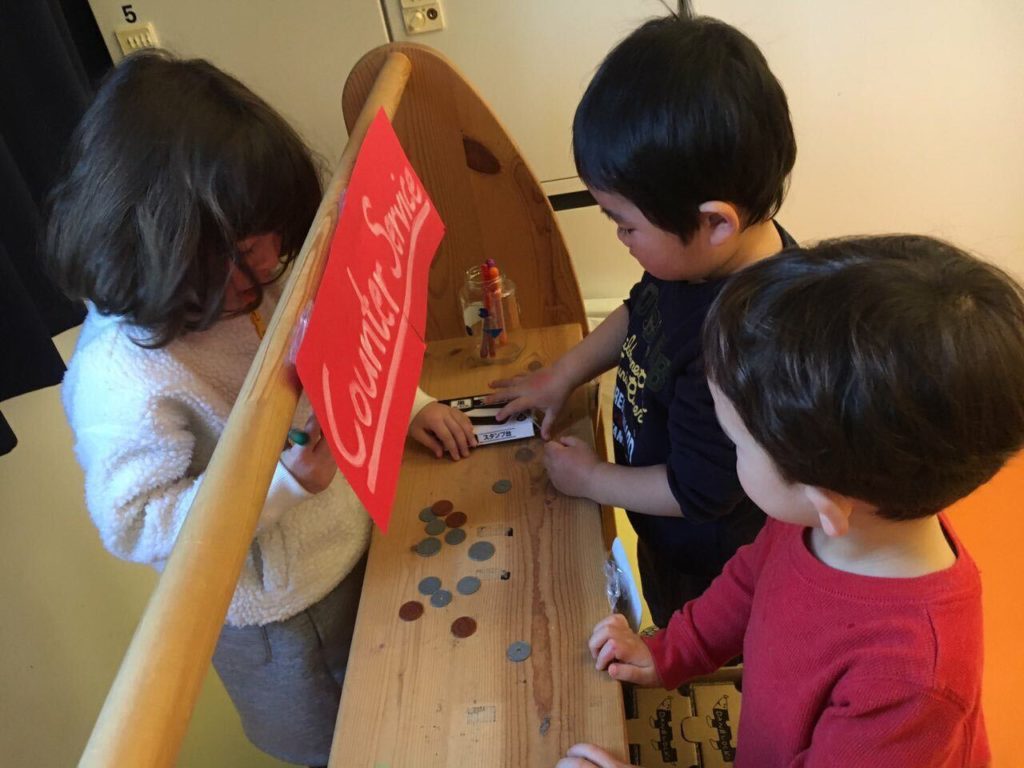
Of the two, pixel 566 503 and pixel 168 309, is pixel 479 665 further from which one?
pixel 168 309

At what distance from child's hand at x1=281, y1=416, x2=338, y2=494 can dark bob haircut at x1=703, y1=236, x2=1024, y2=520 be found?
12.9 inches

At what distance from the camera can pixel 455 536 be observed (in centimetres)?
83

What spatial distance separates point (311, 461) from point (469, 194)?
0.55 metres

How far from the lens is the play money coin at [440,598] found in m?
0.75

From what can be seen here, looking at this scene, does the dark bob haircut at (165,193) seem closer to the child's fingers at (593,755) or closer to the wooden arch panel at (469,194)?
the wooden arch panel at (469,194)

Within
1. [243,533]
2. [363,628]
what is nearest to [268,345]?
[243,533]

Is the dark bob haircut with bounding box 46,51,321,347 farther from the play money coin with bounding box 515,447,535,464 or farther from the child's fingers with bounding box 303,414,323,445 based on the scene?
the play money coin with bounding box 515,447,535,464

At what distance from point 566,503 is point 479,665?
21 centimetres

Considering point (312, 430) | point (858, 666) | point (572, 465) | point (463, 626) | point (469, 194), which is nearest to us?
point (858, 666)

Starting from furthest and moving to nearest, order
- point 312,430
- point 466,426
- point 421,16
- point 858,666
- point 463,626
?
point 421,16
point 466,426
point 463,626
point 312,430
point 858,666

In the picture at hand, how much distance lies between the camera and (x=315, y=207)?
0.75m

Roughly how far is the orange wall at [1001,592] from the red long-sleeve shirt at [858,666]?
0.31m

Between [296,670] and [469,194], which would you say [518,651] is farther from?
[469,194]

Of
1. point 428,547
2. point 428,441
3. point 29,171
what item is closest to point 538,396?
point 428,441
